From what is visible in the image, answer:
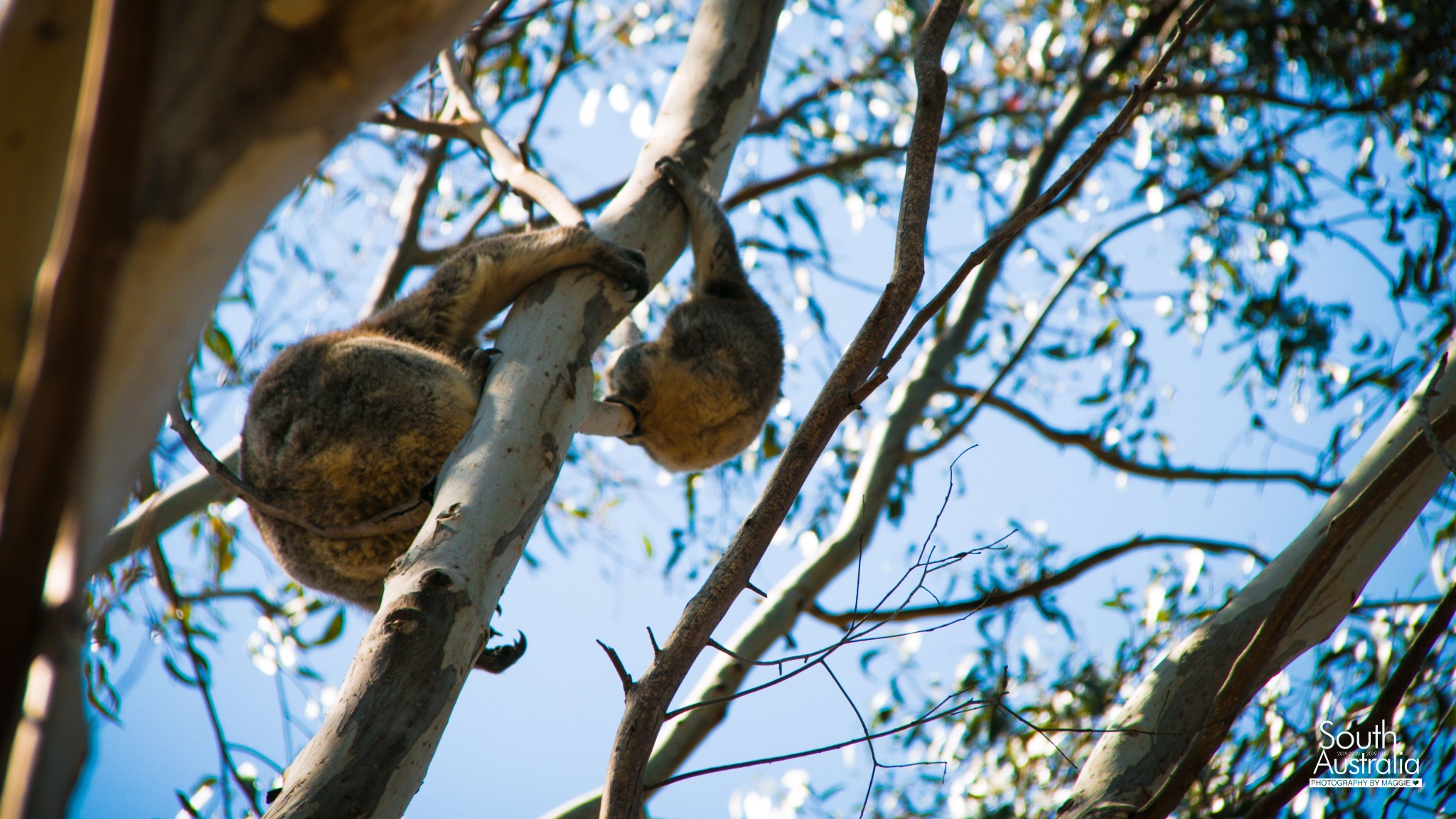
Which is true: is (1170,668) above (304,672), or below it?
below

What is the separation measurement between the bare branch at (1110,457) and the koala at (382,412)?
2835mm

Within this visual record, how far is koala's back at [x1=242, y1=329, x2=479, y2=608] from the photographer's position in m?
2.23

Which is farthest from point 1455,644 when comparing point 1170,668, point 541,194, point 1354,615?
point 541,194

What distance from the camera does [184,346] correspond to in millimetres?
610

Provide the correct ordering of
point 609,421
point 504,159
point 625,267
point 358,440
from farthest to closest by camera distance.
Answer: point 504,159, point 609,421, point 358,440, point 625,267

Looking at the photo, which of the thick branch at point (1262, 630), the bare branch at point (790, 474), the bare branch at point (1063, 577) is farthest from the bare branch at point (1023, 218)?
the bare branch at point (1063, 577)

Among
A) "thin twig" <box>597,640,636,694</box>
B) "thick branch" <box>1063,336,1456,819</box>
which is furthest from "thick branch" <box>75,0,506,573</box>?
"thick branch" <box>1063,336,1456,819</box>

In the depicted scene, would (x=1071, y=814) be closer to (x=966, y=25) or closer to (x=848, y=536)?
(x=848, y=536)

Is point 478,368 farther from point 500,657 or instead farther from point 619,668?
point 619,668

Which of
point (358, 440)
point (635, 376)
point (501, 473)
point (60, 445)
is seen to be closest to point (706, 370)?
point (635, 376)

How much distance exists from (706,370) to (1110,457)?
2.97m

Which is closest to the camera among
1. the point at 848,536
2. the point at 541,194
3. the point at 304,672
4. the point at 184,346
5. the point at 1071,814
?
the point at 184,346

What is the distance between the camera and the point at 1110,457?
488 cm

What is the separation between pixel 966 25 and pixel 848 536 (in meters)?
3.79
